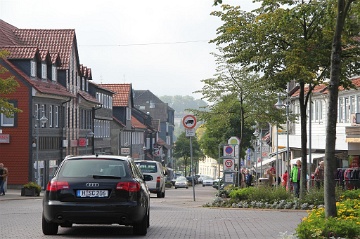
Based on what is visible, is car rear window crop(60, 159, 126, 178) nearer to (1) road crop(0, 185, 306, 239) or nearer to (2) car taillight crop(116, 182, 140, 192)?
(2) car taillight crop(116, 182, 140, 192)

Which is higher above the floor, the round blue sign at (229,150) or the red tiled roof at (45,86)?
the red tiled roof at (45,86)

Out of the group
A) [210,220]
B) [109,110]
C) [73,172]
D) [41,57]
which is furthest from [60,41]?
[73,172]

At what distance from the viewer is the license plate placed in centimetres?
1636

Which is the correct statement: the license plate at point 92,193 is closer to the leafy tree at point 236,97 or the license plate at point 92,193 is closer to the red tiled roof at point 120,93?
the leafy tree at point 236,97

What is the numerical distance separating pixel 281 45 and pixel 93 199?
14138mm

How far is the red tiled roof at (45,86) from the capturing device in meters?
59.5

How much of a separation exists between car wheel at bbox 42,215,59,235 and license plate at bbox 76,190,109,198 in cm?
81

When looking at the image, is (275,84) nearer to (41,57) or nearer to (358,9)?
(358,9)

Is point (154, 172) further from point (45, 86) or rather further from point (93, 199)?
point (93, 199)

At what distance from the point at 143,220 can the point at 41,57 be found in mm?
47815

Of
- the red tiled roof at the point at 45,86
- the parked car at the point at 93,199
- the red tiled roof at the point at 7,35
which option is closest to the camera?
the parked car at the point at 93,199

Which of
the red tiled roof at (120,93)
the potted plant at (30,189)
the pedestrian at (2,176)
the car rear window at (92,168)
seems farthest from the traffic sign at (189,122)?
the red tiled roof at (120,93)

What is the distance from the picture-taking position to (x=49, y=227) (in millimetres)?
16750

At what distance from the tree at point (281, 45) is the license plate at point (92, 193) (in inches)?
480
